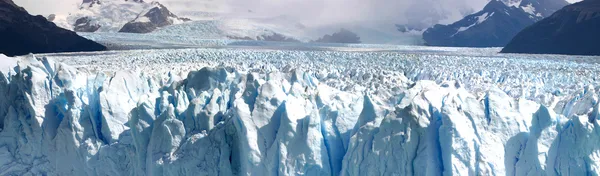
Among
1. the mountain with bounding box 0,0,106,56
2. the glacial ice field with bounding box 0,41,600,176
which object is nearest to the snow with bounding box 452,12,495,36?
A: the mountain with bounding box 0,0,106,56

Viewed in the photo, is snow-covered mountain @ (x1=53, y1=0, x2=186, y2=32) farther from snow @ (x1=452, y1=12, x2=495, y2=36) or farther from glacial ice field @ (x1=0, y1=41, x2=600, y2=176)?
glacial ice field @ (x1=0, y1=41, x2=600, y2=176)

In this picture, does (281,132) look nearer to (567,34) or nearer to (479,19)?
(567,34)

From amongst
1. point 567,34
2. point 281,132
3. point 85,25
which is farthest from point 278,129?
point 85,25

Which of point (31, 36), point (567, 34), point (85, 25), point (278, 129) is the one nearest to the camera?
point (278, 129)

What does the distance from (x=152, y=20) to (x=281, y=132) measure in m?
65.4

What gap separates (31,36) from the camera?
106 feet

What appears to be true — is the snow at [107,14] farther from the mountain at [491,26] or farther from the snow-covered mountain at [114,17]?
the mountain at [491,26]

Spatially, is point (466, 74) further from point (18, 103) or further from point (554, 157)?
point (18, 103)

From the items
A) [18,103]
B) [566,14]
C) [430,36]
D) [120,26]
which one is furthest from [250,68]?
[430,36]

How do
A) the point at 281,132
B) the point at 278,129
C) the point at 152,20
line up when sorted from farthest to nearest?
the point at 152,20 → the point at 278,129 → the point at 281,132

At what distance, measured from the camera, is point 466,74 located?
555 inches

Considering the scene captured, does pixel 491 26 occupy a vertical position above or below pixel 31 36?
below

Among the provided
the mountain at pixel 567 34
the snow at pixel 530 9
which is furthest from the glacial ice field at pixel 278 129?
the snow at pixel 530 9

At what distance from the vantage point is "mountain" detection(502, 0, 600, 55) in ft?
112
